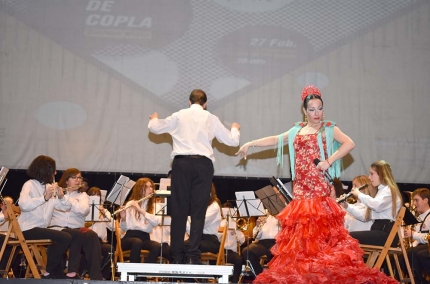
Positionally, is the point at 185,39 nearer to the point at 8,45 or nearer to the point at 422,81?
the point at 8,45

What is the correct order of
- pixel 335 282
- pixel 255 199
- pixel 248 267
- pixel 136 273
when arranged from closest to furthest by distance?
pixel 335 282 < pixel 136 273 < pixel 255 199 < pixel 248 267

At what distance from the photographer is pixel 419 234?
7.42 meters

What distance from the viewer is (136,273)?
4883 mm

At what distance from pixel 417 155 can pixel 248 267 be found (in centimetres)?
341

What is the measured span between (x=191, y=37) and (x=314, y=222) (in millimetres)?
5346

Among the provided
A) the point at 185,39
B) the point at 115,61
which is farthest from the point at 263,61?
the point at 115,61

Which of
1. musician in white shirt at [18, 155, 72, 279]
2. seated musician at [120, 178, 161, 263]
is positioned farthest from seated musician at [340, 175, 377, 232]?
musician in white shirt at [18, 155, 72, 279]

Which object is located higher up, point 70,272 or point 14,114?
point 14,114

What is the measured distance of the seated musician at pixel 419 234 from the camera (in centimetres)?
720

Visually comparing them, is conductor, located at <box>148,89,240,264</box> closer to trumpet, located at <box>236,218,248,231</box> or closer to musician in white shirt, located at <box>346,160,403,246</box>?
musician in white shirt, located at <box>346,160,403,246</box>

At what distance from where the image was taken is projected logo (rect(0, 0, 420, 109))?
9.36 meters

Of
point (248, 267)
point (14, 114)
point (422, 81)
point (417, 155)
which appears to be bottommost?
point (248, 267)

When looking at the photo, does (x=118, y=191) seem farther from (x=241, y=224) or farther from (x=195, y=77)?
(x=195, y=77)

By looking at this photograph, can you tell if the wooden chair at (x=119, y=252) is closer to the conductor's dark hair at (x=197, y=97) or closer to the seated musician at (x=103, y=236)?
the seated musician at (x=103, y=236)
